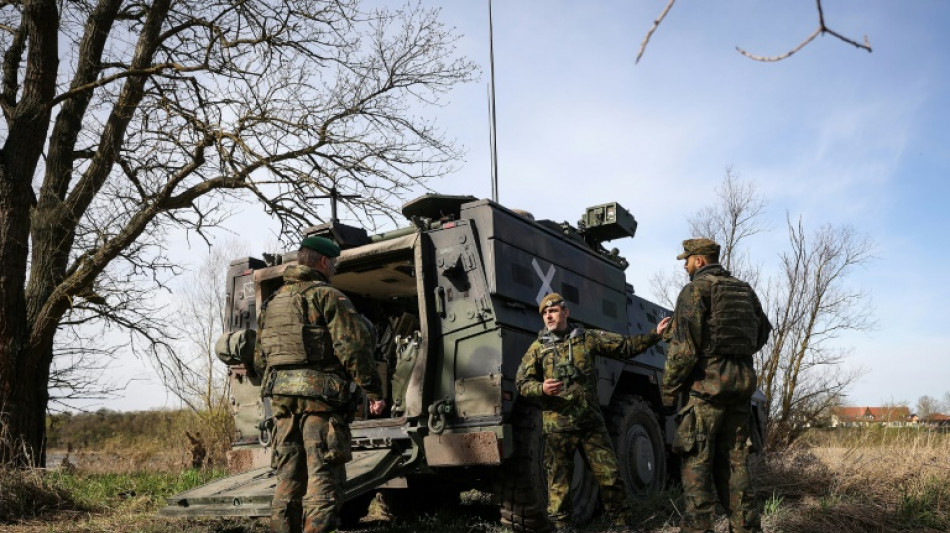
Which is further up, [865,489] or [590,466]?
[590,466]

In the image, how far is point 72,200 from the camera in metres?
9.06

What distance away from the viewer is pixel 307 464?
14.3 ft

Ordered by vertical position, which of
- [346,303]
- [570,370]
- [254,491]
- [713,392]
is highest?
[346,303]

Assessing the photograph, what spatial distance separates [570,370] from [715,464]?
0.98 metres

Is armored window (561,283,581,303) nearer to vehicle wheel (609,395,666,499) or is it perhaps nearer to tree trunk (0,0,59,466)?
vehicle wheel (609,395,666,499)

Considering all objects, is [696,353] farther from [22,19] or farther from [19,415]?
[22,19]

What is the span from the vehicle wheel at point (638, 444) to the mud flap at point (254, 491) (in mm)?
1982

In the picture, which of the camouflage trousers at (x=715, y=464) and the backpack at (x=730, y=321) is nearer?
the camouflage trousers at (x=715, y=464)

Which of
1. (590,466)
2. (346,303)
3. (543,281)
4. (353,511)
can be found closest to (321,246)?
(346,303)

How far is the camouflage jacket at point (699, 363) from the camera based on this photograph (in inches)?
172

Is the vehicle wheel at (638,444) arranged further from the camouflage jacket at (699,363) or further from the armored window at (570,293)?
the camouflage jacket at (699,363)

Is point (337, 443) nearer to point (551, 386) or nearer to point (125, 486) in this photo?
point (551, 386)

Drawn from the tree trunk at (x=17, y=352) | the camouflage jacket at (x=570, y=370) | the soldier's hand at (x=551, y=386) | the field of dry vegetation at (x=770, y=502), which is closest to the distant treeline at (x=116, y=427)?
the tree trunk at (x=17, y=352)

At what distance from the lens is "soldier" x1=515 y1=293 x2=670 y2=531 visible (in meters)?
4.79
